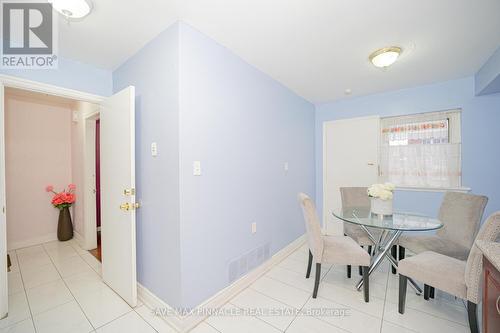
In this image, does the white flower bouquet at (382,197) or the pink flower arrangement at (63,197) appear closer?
the white flower bouquet at (382,197)

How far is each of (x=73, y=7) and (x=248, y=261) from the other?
8.44 feet

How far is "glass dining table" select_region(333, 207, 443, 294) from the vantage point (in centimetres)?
186

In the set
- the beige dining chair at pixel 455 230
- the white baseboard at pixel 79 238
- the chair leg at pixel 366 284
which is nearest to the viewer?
the chair leg at pixel 366 284

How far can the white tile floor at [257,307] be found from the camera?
1.62 meters

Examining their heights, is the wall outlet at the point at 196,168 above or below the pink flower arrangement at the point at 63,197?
above

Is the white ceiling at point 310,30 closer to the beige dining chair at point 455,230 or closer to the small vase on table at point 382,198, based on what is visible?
the small vase on table at point 382,198

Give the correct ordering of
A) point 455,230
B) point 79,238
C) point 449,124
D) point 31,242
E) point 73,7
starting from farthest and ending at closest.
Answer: point 79,238 → point 31,242 → point 449,124 → point 455,230 → point 73,7

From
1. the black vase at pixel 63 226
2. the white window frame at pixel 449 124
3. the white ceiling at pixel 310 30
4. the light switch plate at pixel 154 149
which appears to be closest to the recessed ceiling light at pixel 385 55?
the white ceiling at pixel 310 30

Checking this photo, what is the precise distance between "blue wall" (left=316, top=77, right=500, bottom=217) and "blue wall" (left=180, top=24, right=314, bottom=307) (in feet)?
5.88

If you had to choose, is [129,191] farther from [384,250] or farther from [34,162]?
[34,162]

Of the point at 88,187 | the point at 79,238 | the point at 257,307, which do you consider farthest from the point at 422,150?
the point at 79,238

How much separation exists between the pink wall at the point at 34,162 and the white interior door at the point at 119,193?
2.14 meters

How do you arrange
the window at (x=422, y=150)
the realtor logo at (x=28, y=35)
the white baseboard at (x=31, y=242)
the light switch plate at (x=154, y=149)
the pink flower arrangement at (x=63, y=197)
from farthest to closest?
the pink flower arrangement at (x=63, y=197) → the white baseboard at (x=31, y=242) → the window at (x=422, y=150) → the light switch plate at (x=154, y=149) → the realtor logo at (x=28, y=35)

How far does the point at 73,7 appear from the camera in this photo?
4.48 feet
